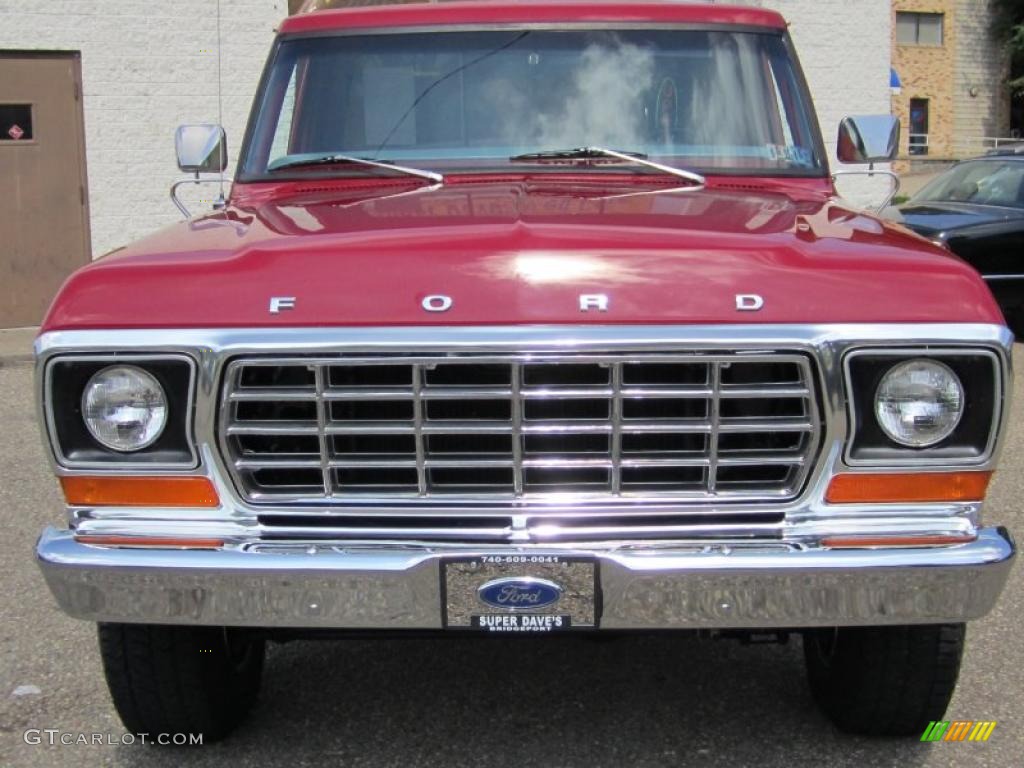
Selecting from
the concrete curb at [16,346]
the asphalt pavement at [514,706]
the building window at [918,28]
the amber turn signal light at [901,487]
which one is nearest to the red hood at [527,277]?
the amber turn signal light at [901,487]

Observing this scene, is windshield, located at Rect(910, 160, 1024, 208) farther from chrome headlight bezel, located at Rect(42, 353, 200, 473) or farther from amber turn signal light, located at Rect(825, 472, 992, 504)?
chrome headlight bezel, located at Rect(42, 353, 200, 473)

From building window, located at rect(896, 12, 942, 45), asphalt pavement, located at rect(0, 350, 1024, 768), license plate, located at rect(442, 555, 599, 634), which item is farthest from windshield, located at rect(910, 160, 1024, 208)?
building window, located at rect(896, 12, 942, 45)

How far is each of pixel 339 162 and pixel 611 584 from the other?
1.78 meters

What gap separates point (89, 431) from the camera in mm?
2785

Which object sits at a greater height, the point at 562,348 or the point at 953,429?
the point at 562,348

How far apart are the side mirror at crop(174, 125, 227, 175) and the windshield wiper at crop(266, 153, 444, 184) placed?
590mm

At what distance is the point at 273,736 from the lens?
11.3 feet

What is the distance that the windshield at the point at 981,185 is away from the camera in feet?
33.3

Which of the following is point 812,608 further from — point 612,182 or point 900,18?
point 900,18

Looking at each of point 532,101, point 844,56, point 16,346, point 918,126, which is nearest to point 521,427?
point 532,101

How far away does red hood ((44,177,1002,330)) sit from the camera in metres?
2.67

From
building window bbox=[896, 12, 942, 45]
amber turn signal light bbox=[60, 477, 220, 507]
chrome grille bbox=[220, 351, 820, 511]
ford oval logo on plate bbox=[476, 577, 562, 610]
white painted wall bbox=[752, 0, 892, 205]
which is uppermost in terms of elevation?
building window bbox=[896, 12, 942, 45]

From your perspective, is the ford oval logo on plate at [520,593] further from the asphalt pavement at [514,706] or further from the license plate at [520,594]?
the asphalt pavement at [514,706]

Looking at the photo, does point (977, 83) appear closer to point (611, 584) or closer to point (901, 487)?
point (901, 487)
